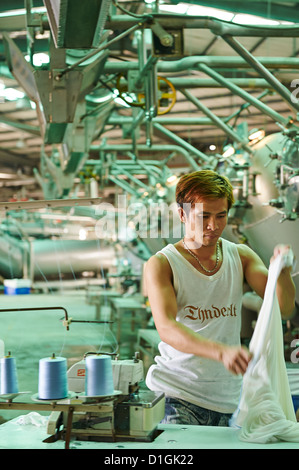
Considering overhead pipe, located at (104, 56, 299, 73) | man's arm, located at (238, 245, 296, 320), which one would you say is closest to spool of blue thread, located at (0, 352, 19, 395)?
man's arm, located at (238, 245, 296, 320)

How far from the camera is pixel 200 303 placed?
205 cm

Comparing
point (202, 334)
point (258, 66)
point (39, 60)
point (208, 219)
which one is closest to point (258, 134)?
point (258, 66)

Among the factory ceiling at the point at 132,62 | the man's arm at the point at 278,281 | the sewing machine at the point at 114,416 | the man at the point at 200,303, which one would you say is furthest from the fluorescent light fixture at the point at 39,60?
the sewing machine at the point at 114,416

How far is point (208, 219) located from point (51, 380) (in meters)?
0.76

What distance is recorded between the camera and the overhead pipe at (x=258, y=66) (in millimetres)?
3947

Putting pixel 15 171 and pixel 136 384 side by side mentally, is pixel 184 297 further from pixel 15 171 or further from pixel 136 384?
pixel 15 171

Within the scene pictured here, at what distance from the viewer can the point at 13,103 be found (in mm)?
12555

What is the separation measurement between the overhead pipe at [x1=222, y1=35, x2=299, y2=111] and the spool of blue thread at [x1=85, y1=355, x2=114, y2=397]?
2791 mm

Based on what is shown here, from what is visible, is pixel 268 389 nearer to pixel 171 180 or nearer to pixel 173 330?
pixel 173 330

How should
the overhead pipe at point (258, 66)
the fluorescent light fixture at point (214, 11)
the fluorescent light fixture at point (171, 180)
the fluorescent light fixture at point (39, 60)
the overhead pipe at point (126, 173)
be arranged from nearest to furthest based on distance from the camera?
the fluorescent light fixture at point (39, 60)
the overhead pipe at point (258, 66)
the fluorescent light fixture at point (214, 11)
the fluorescent light fixture at point (171, 180)
the overhead pipe at point (126, 173)

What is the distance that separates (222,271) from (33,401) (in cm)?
80

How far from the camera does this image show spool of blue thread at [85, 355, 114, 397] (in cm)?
176

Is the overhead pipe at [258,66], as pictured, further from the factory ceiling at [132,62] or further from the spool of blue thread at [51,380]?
the spool of blue thread at [51,380]
